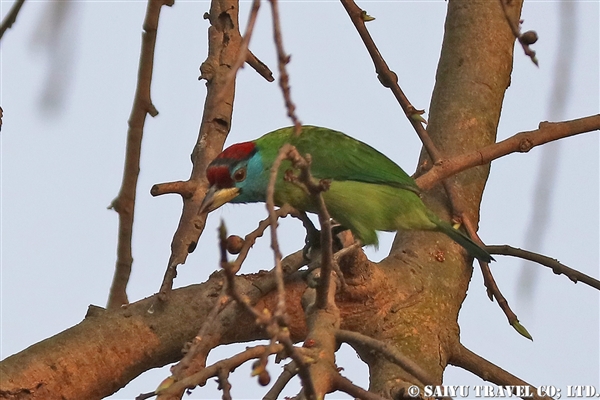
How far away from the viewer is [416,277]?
3285 mm

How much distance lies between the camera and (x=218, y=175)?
10.8 feet

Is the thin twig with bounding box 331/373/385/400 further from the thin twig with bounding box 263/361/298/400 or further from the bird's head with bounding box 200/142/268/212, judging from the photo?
the bird's head with bounding box 200/142/268/212

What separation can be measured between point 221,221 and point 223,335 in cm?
165

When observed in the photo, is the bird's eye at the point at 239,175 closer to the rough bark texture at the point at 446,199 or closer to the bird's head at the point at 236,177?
the bird's head at the point at 236,177

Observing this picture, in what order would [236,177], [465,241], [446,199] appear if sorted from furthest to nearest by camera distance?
[446,199] < [465,241] < [236,177]

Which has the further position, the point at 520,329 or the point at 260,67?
the point at 260,67

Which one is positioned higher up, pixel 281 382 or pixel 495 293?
pixel 495 293

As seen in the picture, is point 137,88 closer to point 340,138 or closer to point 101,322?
point 101,322

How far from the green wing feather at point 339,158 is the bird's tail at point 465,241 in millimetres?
185

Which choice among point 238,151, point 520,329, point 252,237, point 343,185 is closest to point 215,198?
point 238,151

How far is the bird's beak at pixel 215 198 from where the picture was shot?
10.5ft

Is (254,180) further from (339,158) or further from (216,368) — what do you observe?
(216,368)

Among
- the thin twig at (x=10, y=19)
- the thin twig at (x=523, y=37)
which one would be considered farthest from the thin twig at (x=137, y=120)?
the thin twig at (x=523, y=37)

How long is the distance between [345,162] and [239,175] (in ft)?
1.69
